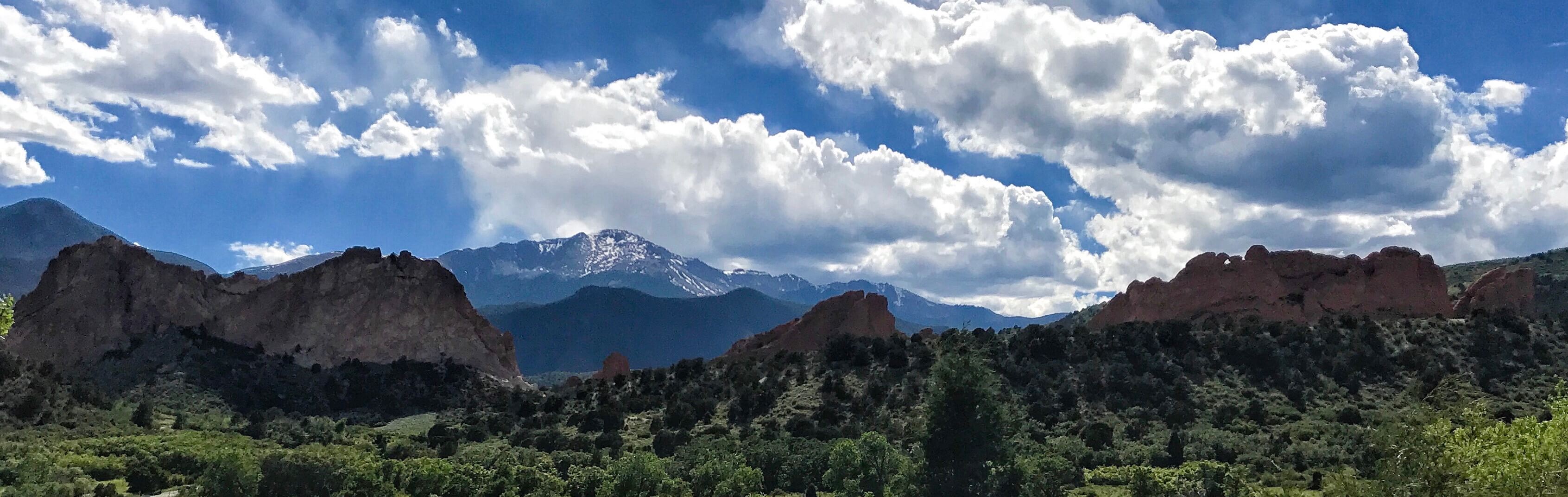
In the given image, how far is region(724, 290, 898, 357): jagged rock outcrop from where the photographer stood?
9675 cm

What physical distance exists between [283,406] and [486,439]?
34230 millimetres

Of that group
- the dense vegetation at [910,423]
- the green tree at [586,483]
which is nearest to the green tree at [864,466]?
the dense vegetation at [910,423]

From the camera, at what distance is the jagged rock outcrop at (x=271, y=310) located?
96.8 m

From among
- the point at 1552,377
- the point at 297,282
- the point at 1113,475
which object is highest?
the point at 297,282

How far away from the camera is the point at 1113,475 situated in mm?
43188

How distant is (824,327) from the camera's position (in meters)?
97.6

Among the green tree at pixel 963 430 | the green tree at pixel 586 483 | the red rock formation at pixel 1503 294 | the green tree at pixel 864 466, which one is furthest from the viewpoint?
the red rock formation at pixel 1503 294

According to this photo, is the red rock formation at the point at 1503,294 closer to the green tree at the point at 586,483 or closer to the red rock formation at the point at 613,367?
the green tree at the point at 586,483

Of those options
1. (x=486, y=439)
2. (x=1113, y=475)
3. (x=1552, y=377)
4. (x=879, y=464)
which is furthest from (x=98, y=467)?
(x=1552, y=377)

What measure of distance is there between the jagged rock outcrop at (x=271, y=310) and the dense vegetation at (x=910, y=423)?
8065 millimetres

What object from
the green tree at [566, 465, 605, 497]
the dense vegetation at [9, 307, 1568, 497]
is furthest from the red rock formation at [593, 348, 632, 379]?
the green tree at [566, 465, 605, 497]

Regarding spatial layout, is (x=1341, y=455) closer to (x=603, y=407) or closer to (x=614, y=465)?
(x=614, y=465)

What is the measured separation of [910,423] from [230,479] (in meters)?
29.5

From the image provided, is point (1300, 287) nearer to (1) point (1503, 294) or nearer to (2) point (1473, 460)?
(1) point (1503, 294)
